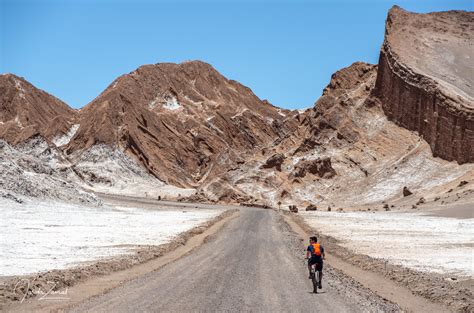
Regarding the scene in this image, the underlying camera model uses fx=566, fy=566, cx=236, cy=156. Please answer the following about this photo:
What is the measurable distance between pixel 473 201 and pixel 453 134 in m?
25.3

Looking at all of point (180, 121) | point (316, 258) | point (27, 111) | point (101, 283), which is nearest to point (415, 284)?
point (316, 258)

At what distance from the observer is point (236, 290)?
15.7 meters

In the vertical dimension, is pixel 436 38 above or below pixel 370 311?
above

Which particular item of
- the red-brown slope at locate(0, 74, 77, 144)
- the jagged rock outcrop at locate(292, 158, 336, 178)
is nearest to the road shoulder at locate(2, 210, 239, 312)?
the jagged rock outcrop at locate(292, 158, 336, 178)

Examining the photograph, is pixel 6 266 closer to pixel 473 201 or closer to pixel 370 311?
pixel 370 311

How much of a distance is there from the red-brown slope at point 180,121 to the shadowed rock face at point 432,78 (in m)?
49.2

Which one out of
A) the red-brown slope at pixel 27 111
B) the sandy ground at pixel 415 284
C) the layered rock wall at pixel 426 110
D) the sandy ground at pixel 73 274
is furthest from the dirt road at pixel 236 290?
the red-brown slope at pixel 27 111

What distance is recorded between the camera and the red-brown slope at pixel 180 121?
132375 millimetres

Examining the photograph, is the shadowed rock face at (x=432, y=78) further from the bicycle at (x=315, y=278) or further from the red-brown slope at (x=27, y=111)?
the red-brown slope at (x=27, y=111)

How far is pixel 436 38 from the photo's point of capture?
100188mm

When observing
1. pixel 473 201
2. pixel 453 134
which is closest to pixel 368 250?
pixel 473 201

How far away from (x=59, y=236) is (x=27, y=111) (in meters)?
128

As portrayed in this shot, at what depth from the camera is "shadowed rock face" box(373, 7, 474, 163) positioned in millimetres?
77750

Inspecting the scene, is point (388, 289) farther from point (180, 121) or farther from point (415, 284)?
point (180, 121)
